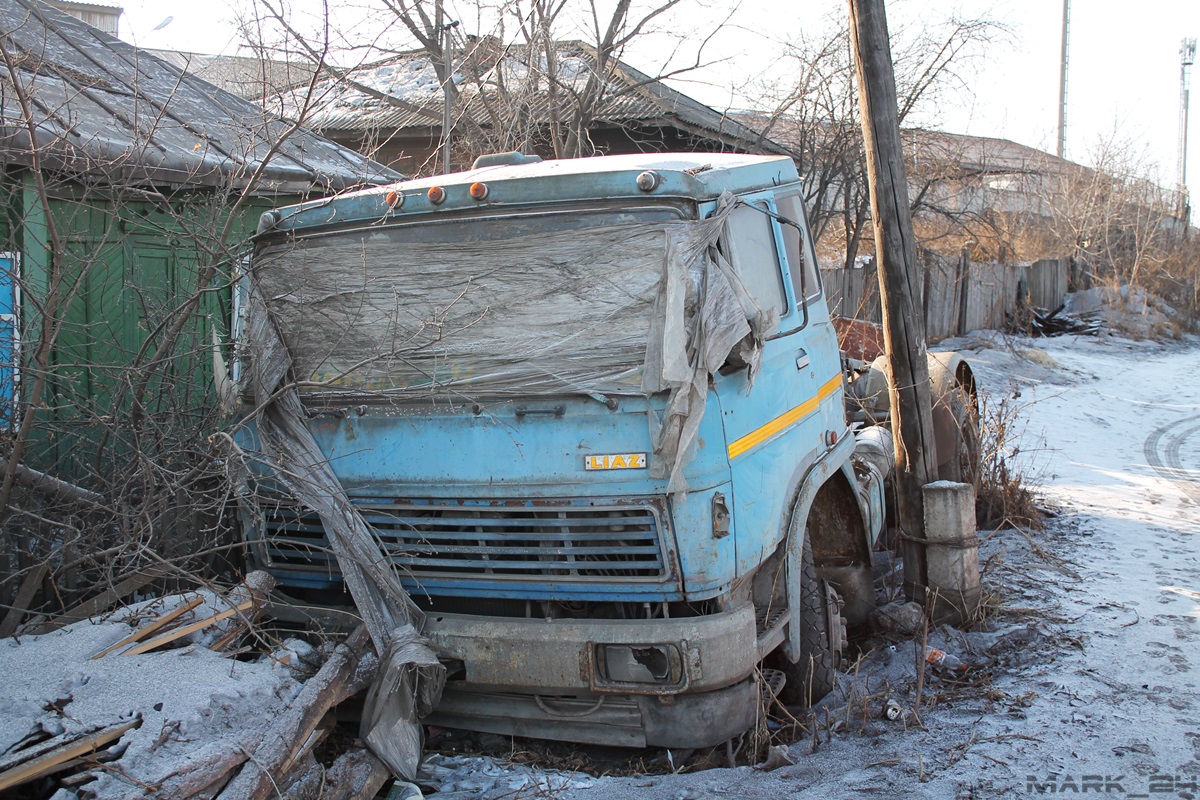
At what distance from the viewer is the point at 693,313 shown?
387 centimetres

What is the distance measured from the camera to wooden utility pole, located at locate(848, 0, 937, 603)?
5.99 metres

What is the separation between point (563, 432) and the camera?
3889 millimetres

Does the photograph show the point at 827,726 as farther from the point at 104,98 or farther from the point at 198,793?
the point at 104,98

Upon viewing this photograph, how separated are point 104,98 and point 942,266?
1586cm

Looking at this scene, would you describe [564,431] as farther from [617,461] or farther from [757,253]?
[757,253]

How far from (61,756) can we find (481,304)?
7.14 ft

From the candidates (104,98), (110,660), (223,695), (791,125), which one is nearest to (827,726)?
(223,695)

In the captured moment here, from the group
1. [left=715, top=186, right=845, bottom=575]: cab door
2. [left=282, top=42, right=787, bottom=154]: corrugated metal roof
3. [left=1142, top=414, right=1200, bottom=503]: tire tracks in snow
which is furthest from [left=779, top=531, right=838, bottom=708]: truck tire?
[left=282, top=42, right=787, bottom=154]: corrugated metal roof

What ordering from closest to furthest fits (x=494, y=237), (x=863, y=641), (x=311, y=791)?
(x=311, y=791) < (x=494, y=237) < (x=863, y=641)

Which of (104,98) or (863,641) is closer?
(863,641)

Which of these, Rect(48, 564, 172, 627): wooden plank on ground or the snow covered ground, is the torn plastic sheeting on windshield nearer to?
Rect(48, 564, 172, 627): wooden plank on ground

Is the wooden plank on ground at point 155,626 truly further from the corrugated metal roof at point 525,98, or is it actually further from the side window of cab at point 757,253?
the corrugated metal roof at point 525,98

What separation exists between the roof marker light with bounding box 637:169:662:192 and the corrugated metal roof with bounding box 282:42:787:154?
19.9 ft

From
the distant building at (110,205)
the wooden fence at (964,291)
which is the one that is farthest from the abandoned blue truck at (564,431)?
the wooden fence at (964,291)
